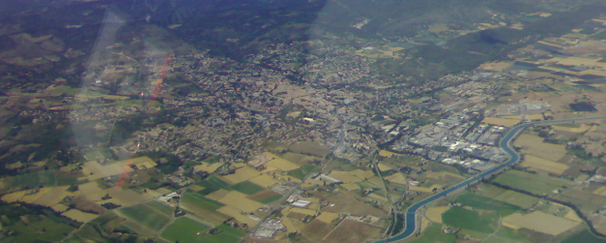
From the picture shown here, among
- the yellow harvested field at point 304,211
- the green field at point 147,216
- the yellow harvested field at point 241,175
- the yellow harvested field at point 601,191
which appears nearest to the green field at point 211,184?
the yellow harvested field at point 241,175

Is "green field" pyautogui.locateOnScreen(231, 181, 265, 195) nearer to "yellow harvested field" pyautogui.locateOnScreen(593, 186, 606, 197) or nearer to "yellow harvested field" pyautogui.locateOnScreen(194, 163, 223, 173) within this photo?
"yellow harvested field" pyautogui.locateOnScreen(194, 163, 223, 173)

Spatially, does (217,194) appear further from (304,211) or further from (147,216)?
(304,211)

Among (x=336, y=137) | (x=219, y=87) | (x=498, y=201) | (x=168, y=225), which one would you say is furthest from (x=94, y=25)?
(x=498, y=201)

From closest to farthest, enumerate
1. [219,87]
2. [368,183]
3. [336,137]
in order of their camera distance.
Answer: [368,183], [336,137], [219,87]

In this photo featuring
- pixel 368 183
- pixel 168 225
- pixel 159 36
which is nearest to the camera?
pixel 168 225

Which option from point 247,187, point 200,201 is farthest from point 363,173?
point 200,201

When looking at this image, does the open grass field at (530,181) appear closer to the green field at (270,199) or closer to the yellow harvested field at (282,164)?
the yellow harvested field at (282,164)

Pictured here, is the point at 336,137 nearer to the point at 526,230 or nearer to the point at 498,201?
the point at 498,201

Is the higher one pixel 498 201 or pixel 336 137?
pixel 498 201
